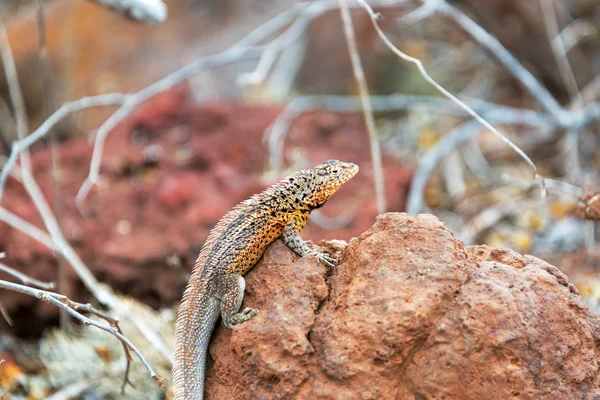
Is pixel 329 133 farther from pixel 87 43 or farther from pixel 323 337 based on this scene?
pixel 323 337

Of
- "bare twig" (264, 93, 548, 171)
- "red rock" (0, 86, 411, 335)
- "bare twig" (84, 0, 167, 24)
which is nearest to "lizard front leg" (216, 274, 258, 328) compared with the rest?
"bare twig" (84, 0, 167, 24)

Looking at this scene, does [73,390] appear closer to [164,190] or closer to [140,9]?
[164,190]

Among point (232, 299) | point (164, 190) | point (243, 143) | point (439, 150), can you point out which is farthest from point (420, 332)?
point (243, 143)

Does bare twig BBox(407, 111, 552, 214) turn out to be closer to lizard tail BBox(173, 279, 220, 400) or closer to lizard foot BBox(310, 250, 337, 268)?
lizard foot BBox(310, 250, 337, 268)

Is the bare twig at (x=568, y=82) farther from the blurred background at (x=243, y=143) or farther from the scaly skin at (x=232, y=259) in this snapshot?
the scaly skin at (x=232, y=259)

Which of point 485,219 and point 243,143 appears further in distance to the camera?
point 243,143

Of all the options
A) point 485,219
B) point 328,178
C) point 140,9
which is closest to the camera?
point 328,178

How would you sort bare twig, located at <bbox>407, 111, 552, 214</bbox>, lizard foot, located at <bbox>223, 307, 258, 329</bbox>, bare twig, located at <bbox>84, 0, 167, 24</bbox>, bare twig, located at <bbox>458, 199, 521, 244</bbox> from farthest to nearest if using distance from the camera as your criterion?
1. bare twig, located at <bbox>407, 111, 552, 214</bbox>
2. bare twig, located at <bbox>458, 199, 521, 244</bbox>
3. bare twig, located at <bbox>84, 0, 167, 24</bbox>
4. lizard foot, located at <bbox>223, 307, 258, 329</bbox>
